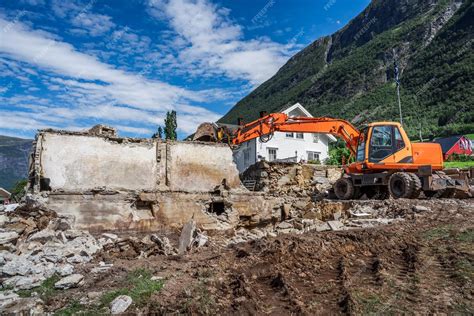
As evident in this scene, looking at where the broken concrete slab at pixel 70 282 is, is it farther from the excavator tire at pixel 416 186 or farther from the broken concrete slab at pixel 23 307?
the excavator tire at pixel 416 186

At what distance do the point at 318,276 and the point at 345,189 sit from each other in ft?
33.6

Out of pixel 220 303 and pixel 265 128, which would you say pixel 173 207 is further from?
pixel 220 303

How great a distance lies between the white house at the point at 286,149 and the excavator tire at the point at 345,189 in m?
14.2

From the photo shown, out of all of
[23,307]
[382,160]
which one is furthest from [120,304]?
[382,160]

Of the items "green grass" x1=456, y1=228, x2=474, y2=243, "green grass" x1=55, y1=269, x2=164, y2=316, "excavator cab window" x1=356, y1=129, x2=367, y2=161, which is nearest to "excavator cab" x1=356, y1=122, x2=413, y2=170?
"excavator cab window" x1=356, y1=129, x2=367, y2=161

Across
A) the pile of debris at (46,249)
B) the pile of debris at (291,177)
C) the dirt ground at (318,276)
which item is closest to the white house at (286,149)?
the pile of debris at (291,177)

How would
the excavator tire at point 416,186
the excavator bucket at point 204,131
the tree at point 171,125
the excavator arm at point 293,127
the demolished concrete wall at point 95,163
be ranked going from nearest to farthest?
the demolished concrete wall at point 95,163, the excavator tire at point 416,186, the excavator arm at point 293,127, the excavator bucket at point 204,131, the tree at point 171,125

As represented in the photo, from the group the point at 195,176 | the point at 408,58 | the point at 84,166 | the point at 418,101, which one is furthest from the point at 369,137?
the point at 408,58

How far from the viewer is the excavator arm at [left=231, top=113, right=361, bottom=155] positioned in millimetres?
15438

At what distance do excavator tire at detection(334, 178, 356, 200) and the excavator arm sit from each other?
1.24 metres

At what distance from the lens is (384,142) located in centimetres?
1429

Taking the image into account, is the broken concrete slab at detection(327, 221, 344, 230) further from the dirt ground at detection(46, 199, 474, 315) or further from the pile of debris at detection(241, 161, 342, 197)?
the pile of debris at detection(241, 161, 342, 197)

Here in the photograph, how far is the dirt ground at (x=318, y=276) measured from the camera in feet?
15.9

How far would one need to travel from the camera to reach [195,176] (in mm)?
15227
